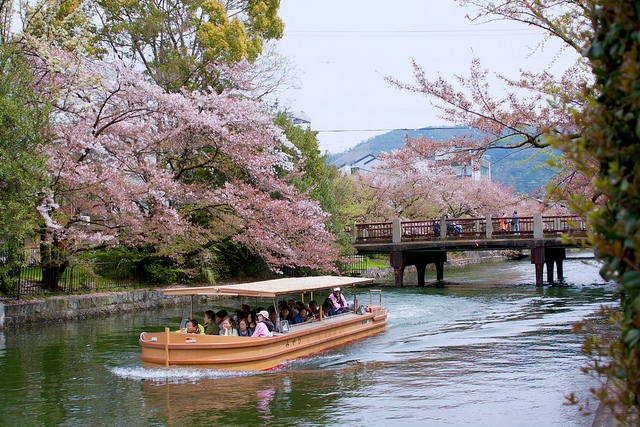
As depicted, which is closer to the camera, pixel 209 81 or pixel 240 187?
pixel 240 187

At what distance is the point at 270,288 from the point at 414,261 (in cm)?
2546

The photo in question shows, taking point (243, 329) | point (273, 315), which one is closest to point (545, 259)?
point (273, 315)

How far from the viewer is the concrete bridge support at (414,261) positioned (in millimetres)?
37750

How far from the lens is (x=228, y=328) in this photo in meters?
14.3

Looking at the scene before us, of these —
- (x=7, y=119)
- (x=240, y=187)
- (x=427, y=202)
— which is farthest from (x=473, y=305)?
(x=427, y=202)

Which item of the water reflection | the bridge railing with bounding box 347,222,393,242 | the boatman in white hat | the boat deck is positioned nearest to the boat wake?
the water reflection

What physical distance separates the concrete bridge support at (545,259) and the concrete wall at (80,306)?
19.6m

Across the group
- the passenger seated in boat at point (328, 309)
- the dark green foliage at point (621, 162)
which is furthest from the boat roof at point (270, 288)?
the dark green foliage at point (621, 162)

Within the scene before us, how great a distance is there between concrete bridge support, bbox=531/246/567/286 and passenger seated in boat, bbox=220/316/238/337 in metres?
24.5

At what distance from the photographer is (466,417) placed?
967 centimetres

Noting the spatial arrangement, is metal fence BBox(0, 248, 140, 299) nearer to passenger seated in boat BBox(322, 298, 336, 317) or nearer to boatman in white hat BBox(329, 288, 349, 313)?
boatman in white hat BBox(329, 288, 349, 313)

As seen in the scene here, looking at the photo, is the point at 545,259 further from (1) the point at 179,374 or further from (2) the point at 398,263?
(1) the point at 179,374

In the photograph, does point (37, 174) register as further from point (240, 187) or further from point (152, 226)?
point (240, 187)

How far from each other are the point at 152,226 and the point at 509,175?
605 feet
